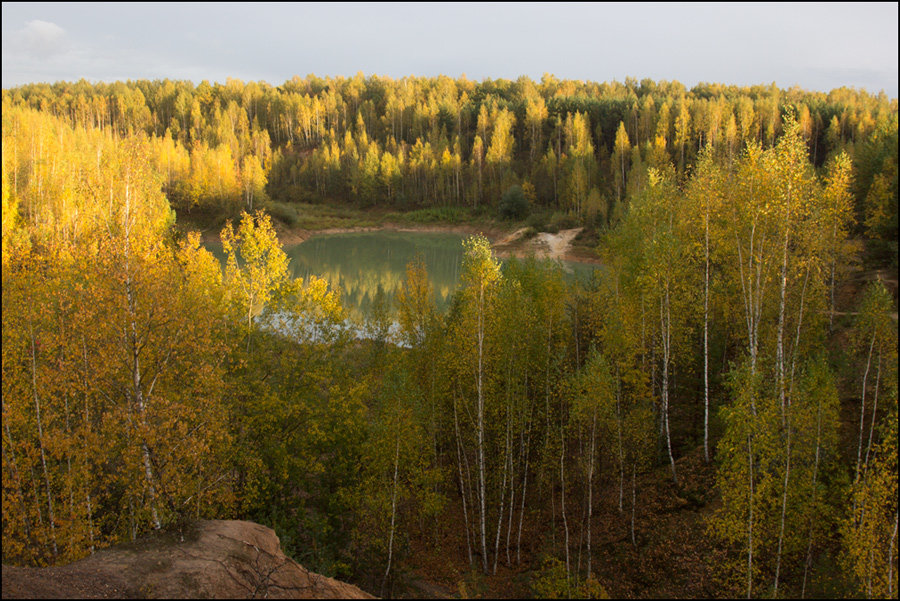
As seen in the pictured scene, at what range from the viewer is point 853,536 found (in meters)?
10.6

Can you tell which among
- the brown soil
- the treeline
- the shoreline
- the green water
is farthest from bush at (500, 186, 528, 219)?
the brown soil

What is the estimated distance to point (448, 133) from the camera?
436 ft

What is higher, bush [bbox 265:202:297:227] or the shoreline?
bush [bbox 265:202:297:227]

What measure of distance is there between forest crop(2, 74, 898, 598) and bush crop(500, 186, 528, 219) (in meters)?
58.1

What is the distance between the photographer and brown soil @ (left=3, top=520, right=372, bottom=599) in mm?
8453

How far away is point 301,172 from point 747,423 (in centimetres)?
11512

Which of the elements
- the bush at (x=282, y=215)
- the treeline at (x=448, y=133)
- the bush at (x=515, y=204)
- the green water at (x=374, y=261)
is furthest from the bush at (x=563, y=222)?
the bush at (x=282, y=215)

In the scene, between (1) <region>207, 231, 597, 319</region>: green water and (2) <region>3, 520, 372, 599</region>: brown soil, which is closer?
(2) <region>3, 520, 372, 599</region>: brown soil

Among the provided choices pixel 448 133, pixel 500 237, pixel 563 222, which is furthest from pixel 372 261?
pixel 448 133

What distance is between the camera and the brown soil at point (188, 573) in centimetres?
845

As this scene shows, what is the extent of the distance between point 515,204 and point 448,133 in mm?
51188

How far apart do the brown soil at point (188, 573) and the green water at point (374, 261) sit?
82.5 ft

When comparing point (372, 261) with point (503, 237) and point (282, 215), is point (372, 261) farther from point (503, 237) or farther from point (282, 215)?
point (282, 215)

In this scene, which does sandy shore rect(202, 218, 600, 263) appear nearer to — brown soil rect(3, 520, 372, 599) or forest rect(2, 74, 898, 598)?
forest rect(2, 74, 898, 598)
